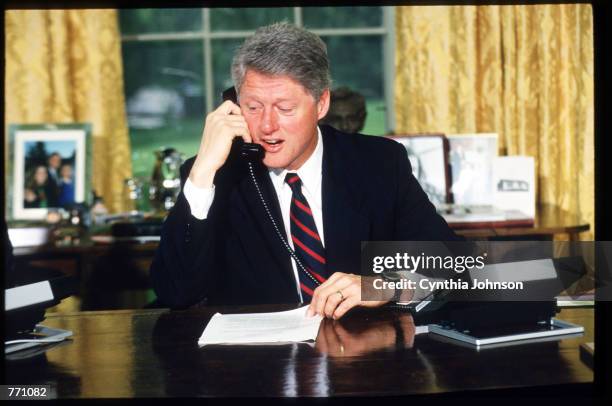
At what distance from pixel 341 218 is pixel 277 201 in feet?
0.54

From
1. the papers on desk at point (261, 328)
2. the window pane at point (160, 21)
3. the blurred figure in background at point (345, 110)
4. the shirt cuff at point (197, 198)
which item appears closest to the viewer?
the papers on desk at point (261, 328)

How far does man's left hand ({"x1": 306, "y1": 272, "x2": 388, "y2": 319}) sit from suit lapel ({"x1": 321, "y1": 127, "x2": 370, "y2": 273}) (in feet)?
1.21

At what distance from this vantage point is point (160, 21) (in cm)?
399

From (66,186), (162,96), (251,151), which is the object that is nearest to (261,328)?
(251,151)

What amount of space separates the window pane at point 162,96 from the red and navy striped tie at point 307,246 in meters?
2.22


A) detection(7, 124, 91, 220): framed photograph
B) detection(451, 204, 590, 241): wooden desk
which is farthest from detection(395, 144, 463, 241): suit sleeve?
detection(7, 124, 91, 220): framed photograph

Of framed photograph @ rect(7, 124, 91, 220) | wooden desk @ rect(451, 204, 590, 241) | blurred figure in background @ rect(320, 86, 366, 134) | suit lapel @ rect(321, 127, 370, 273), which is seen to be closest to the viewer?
suit lapel @ rect(321, 127, 370, 273)

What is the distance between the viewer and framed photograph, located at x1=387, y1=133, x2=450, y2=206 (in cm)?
303

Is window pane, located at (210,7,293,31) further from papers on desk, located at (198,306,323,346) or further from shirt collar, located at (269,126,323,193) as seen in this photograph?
papers on desk, located at (198,306,323,346)

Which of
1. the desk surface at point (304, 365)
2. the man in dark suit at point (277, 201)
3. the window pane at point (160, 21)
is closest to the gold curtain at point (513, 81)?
the window pane at point (160, 21)

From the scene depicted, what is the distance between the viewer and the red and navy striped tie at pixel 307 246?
1829 mm

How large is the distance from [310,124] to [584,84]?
7.24ft

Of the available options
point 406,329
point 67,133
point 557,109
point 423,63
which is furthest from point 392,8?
point 406,329

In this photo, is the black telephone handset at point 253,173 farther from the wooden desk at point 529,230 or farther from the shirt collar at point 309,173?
the wooden desk at point 529,230
